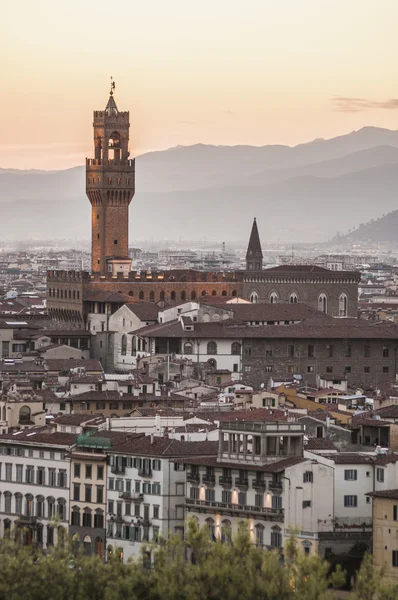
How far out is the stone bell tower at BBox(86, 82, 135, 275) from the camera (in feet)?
360

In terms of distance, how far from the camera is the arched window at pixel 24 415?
5953 cm

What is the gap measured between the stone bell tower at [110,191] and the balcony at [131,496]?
58.3 meters

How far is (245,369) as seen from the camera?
81375 mm

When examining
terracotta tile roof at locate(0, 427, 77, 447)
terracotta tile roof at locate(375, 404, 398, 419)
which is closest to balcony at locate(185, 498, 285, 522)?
terracotta tile roof at locate(0, 427, 77, 447)

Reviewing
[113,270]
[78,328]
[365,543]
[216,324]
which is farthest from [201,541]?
[113,270]

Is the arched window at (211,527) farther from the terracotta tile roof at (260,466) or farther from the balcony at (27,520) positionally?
the balcony at (27,520)

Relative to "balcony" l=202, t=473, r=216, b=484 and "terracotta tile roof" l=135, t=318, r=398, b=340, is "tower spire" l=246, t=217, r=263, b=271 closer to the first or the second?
"terracotta tile roof" l=135, t=318, r=398, b=340

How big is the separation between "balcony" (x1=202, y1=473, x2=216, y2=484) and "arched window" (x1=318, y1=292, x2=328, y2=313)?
2188 inches

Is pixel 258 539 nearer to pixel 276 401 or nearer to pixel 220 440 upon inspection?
pixel 220 440

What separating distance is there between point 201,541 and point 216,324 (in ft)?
145

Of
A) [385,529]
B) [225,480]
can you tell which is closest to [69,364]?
[225,480]

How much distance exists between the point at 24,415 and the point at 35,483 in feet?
24.8

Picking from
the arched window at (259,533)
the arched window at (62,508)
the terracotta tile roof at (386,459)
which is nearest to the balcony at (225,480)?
the arched window at (259,533)

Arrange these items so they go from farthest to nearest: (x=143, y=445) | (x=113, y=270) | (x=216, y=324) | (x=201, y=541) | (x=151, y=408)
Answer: (x=113, y=270) → (x=216, y=324) → (x=151, y=408) → (x=143, y=445) → (x=201, y=541)
